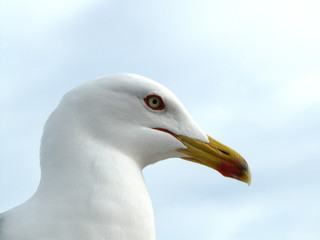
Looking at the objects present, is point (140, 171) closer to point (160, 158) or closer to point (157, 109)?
point (160, 158)

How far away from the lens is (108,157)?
4.30 m

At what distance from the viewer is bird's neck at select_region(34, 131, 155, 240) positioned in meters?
3.97

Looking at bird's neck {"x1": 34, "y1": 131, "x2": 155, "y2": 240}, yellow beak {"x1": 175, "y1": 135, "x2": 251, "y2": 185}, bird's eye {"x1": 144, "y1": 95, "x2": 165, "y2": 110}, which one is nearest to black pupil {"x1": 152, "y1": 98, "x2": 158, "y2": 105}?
bird's eye {"x1": 144, "y1": 95, "x2": 165, "y2": 110}

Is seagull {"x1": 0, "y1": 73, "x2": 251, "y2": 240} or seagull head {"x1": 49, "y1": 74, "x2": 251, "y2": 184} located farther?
seagull head {"x1": 49, "y1": 74, "x2": 251, "y2": 184}

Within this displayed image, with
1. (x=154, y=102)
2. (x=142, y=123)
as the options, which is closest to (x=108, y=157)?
(x=142, y=123)

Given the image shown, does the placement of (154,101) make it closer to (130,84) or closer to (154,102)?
(154,102)

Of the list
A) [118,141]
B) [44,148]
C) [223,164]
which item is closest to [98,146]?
[118,141]

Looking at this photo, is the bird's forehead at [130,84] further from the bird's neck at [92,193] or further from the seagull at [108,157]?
the bird's neck at [92,193]

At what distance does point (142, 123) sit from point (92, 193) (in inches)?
35.6

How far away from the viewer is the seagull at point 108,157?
399 cm

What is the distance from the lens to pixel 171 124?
483 centimetres

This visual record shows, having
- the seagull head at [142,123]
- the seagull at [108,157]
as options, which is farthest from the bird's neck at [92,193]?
the seagull head at [142,123]

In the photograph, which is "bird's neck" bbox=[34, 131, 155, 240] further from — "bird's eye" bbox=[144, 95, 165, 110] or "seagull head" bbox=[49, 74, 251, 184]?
"bird's eye" bbox=[144, 95, 165, 110]

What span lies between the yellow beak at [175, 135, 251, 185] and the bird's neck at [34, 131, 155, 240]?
2.30ft
